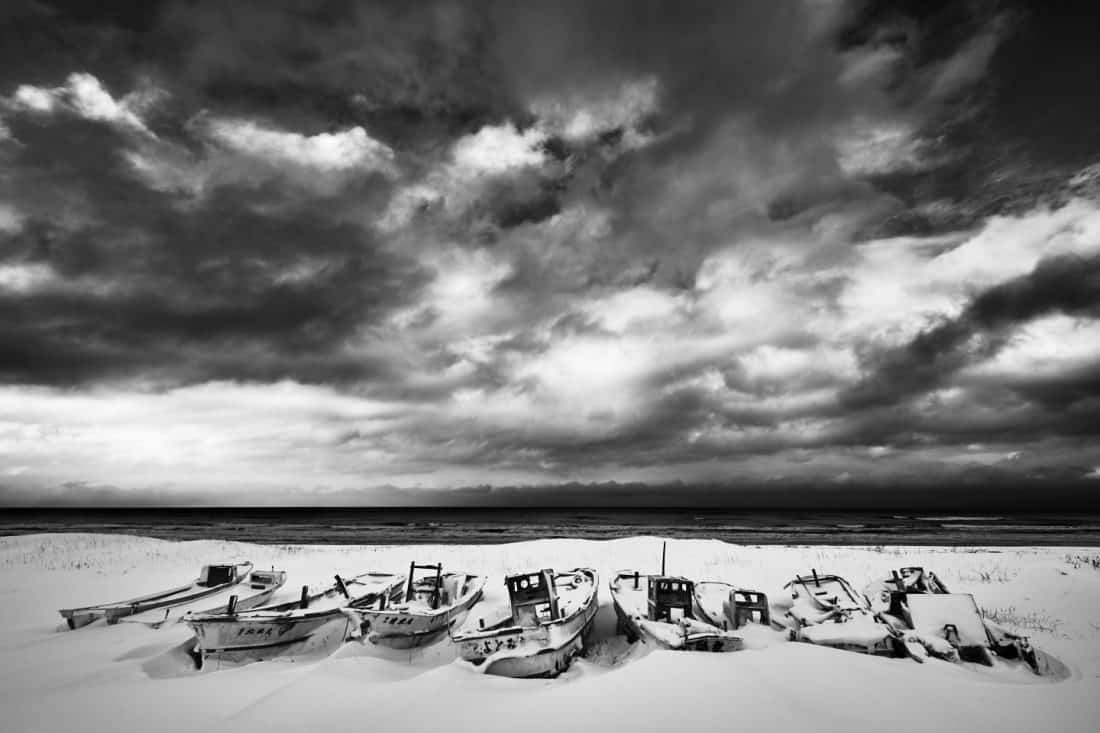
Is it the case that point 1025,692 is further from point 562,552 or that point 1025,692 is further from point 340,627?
point 562,552

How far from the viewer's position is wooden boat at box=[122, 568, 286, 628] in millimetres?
14609

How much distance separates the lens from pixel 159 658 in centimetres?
1130

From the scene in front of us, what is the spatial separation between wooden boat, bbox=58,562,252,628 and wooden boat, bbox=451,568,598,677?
9887 mm

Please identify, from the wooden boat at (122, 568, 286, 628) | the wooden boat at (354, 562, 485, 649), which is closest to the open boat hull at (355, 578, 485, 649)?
the wooden boat at (354, 562, 485, 649)

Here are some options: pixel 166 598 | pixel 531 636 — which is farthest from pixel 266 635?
pixel 166 598

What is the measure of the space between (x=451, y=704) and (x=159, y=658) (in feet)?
26.7

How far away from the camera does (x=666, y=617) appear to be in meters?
13.2

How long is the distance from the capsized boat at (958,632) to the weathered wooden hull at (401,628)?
10548 mm

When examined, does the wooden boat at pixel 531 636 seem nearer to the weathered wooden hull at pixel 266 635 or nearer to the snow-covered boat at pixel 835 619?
the weathered wooden hull at pixel 266 635

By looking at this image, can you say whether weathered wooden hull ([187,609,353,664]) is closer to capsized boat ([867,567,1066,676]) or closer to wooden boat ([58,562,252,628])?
wooden boat ([58,562,252,628])

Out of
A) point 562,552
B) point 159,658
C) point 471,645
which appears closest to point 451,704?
point 471,645

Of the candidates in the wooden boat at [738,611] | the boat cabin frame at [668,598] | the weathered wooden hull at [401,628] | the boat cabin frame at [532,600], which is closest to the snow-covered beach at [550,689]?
the weathered wooden hull at [401,628]

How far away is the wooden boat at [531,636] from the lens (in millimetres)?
9484

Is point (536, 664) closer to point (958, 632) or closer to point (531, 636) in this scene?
point (531, 636)
